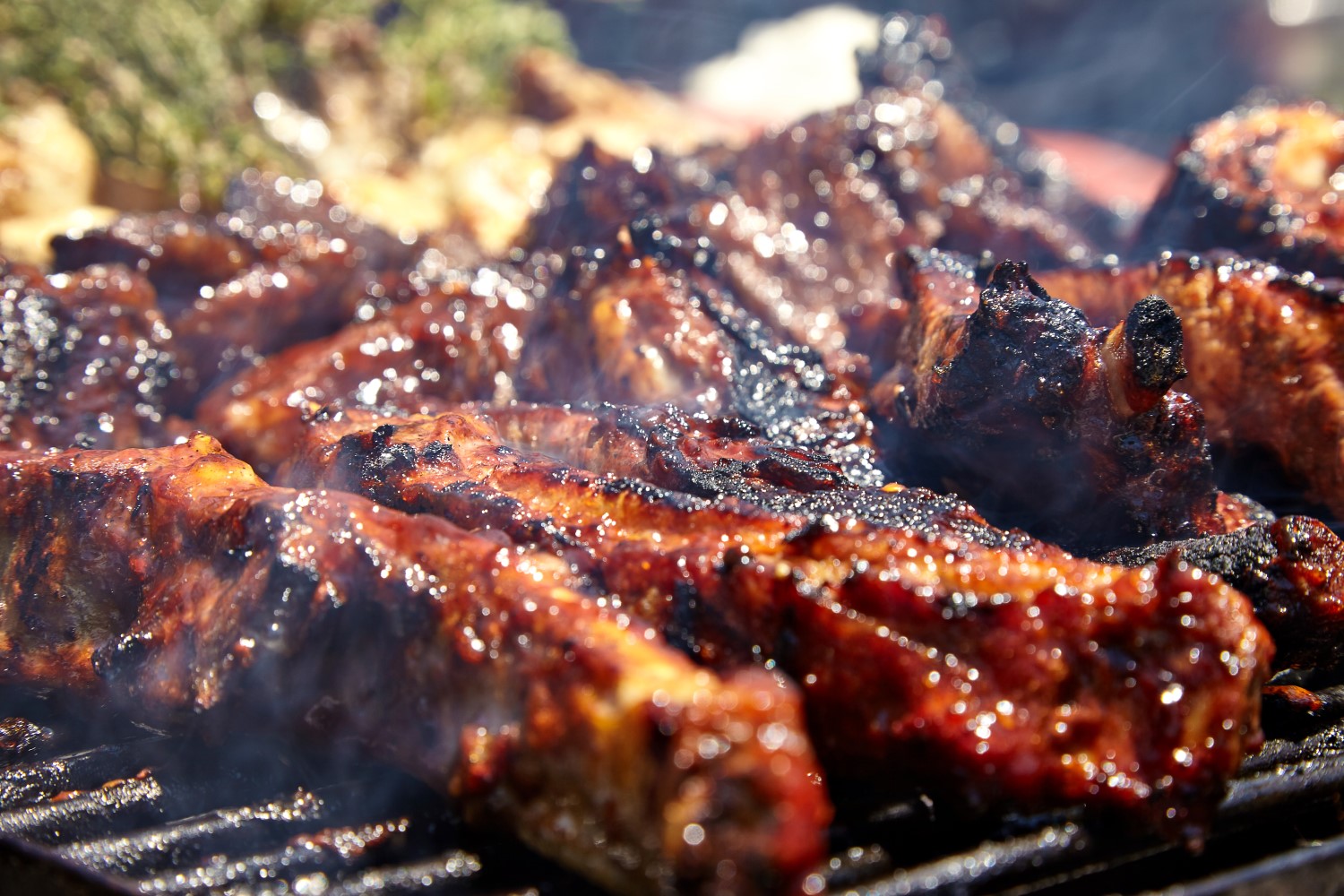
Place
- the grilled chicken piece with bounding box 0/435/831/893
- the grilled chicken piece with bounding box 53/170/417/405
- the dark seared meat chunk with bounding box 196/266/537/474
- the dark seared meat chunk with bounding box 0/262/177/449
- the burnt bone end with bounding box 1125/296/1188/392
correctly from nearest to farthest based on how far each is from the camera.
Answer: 1. the grilled chicken piece with bounding box 0/435/831/893
2. the burnt bone end with bounding box 1125/296/1188/392
3. the dark seared meat chunk with bounding box 0/262/177/449
4. the dark seared meat chunk with bounding box 196/266/537/474
5. the grilled chicken piece with bounding box 53/170/417/405

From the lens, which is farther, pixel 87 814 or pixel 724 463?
pixel 724 463

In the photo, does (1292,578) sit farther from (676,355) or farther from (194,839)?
(194,839)

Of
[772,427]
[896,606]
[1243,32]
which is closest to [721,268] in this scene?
[772,427]

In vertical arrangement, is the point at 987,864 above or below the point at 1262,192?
below

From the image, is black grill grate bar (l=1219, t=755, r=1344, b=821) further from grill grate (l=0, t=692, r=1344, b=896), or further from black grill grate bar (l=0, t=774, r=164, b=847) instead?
black grill grate bar (l=0, t=774, r=164, b=847)

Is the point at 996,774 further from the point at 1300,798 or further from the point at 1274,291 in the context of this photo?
the point at 1274,291

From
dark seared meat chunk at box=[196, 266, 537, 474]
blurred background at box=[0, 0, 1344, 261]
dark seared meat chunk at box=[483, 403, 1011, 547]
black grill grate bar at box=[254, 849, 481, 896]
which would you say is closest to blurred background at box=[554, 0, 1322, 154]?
blurred background at box=[0, 0, 1344, 261]

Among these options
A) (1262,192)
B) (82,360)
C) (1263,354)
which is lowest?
(1263,354)

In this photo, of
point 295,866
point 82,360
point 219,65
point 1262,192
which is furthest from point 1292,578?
point 219,65
